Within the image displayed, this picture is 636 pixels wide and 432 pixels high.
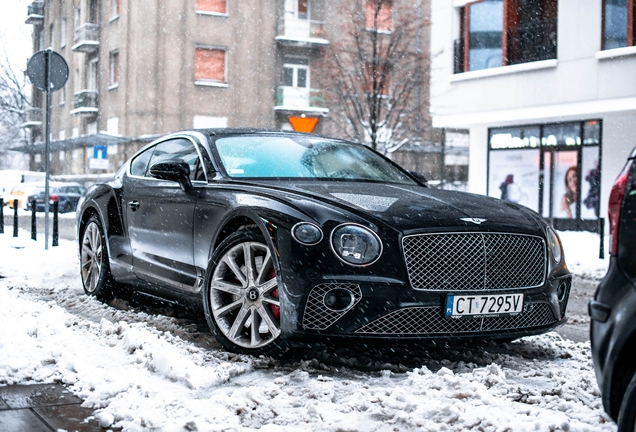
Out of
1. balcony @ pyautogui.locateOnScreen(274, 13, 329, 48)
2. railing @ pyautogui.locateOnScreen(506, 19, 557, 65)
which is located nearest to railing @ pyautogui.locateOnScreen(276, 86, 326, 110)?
balcony @ pyautogui.locateOnScreen(274, 13, 329, 48)

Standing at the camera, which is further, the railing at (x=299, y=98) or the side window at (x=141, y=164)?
the railing at (x=299, y=98)

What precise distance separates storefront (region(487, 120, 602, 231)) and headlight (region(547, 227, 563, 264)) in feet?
59.0

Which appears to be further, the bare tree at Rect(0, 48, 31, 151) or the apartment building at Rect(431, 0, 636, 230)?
the bare tree at Rect(0, 48, 31, 151)

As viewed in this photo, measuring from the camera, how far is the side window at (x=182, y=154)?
606 cm

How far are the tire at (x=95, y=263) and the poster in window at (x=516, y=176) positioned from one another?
17.7 meters

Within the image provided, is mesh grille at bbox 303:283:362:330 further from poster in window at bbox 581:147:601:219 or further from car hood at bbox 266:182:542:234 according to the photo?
poster in window at bbox 581:147:601:219

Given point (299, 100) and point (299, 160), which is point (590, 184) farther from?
point (299, 100)

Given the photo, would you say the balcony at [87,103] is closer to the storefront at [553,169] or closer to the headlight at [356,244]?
the storefront at [553,169]

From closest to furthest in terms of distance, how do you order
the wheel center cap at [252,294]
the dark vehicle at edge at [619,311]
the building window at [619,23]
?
the dark vehicle at edge at [619,311]
the wheel center cap at [252,294]
the building window at [619,23]

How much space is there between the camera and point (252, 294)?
488 centimetres

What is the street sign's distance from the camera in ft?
40.3

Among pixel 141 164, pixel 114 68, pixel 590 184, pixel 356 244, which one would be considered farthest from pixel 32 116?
pixel 356 244

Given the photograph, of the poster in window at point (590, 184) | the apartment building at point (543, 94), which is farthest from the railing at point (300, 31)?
the poster in window at point (590, 184)

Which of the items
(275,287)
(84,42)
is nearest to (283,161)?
(275,287)
